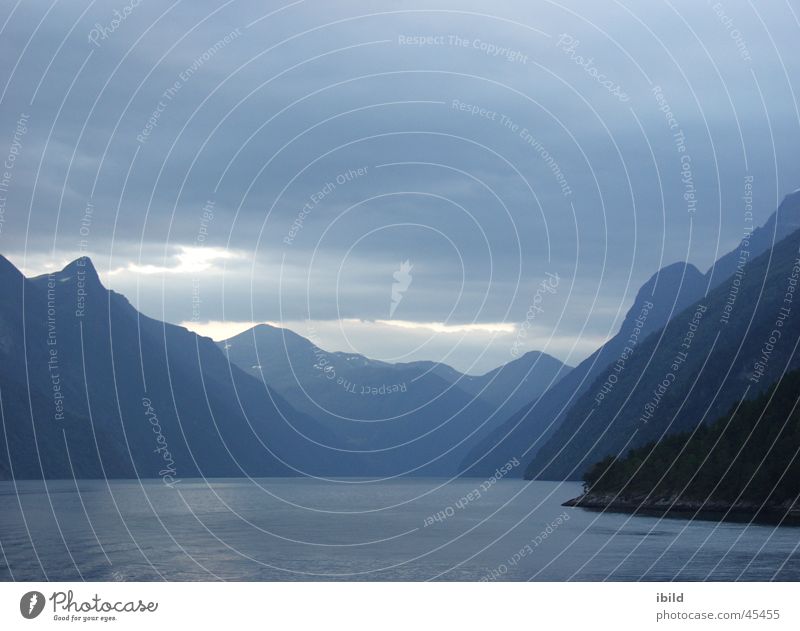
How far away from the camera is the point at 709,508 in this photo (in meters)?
167

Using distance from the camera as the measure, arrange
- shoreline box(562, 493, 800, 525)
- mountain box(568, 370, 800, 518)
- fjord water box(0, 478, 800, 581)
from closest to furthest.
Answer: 1. fjord water box(0, 478, 800, 581)
2. shoreline box(562, 493, 800, 525)
3. mountain box(568, 370, 800, 518)

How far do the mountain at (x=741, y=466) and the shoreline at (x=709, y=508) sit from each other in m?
0.19

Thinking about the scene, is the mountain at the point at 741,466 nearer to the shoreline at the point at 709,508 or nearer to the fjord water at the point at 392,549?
the shoreline at the point at 709,508

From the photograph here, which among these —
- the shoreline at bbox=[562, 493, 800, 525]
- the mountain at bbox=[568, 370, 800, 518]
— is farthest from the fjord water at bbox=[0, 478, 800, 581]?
the mountain at bbox=[568, 370, 800, 518]

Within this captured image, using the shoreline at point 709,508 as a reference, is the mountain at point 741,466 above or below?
above

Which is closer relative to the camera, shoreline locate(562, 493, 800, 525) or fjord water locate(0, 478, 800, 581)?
fjord water locate(0, 478, 800, 581)

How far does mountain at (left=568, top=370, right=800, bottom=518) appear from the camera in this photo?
499ft

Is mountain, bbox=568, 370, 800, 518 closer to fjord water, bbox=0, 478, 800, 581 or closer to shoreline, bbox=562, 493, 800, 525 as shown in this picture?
shoreline, bbox=562, 493, 800, 525

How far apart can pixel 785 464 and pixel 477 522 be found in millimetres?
52642

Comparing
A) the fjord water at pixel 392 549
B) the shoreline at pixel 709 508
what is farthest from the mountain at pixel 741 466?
the fjord water at pixel 392 549

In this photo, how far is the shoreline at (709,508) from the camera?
145625 mm

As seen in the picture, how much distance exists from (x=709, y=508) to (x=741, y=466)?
9.71 m

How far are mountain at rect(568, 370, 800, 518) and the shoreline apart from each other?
0.19 m

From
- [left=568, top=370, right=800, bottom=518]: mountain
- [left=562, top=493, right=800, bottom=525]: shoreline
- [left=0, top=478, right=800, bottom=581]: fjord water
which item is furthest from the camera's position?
[left=568, top=370, right=800, bottom=518]: mountain
